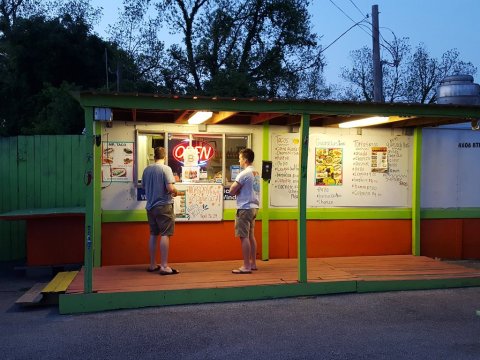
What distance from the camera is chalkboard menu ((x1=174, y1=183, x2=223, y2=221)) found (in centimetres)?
855

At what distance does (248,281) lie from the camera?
724 cm

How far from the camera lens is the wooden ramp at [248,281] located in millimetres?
6664

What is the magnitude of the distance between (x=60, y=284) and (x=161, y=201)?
1.75 meters

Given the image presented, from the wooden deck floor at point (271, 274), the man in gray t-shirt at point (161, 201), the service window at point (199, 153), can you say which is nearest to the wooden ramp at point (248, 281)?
the wooden deck floor at point (271, 274)

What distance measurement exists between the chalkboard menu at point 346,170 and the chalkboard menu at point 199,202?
2.99 feet

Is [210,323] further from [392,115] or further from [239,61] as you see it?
[239,61]

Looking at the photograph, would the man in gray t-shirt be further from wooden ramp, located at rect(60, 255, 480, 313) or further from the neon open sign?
the neon open sign

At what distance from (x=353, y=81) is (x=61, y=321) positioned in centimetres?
3376

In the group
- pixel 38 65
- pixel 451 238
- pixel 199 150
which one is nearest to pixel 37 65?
pixel 38 65

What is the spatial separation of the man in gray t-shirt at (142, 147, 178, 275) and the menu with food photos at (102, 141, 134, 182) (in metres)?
0.78

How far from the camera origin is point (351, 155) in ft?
30.0

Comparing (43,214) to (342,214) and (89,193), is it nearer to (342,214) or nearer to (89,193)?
(89,193)

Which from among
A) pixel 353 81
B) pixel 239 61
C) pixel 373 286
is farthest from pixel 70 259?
pixel 353 81

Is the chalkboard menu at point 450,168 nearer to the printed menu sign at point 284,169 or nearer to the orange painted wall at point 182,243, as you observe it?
the printed menu sign at point 284,169
